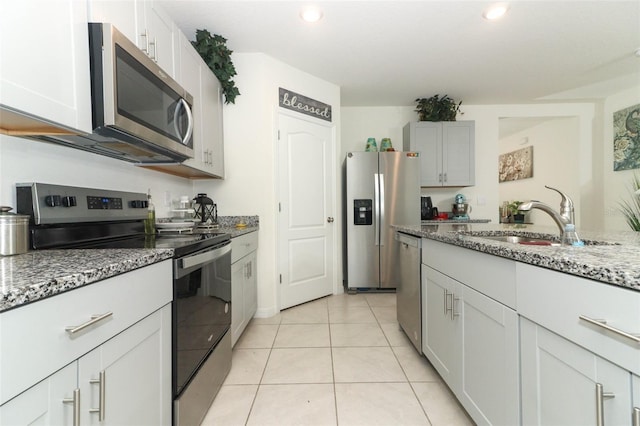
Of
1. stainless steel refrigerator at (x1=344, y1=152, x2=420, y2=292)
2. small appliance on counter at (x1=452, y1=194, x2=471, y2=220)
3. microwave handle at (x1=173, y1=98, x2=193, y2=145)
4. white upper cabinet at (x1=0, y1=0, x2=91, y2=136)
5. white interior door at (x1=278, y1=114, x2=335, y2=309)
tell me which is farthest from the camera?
small appliance on counter at (x1=452, y1=194, x2=471, y2=220)

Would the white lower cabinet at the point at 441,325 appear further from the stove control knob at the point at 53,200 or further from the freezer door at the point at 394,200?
the stove control knob at the point at 53,200

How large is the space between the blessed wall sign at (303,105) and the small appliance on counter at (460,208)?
2.31m

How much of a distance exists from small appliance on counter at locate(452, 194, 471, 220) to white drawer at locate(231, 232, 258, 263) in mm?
2940

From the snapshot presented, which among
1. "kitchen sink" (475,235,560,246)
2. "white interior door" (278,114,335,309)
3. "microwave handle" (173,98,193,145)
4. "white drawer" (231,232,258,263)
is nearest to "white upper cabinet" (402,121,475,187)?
"white interior door" (278,114,335,309)

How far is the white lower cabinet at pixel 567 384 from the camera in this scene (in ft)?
1.99

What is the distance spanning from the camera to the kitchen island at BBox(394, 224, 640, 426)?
594 millimetres

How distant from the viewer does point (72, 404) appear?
1.98 feet

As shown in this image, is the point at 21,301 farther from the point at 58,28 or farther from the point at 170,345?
the point at 58,28

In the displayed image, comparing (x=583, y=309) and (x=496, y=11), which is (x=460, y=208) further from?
(x=583, y=309)

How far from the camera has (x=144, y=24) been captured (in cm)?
143

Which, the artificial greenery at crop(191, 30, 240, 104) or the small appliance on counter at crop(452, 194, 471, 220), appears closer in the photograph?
the artificial greenery at crop(191, 30, 240, 104)

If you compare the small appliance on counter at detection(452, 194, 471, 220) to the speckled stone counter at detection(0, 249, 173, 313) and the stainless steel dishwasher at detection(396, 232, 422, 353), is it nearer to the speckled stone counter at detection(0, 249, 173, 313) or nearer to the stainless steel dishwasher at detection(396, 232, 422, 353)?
the stainless steel dishwasher at detection(396, 232, 422, 353)

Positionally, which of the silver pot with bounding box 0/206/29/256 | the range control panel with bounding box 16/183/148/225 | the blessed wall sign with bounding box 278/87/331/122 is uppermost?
the blessed wall sign with bounding box 278/87/331/122

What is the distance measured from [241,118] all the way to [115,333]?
2273 millimetres
